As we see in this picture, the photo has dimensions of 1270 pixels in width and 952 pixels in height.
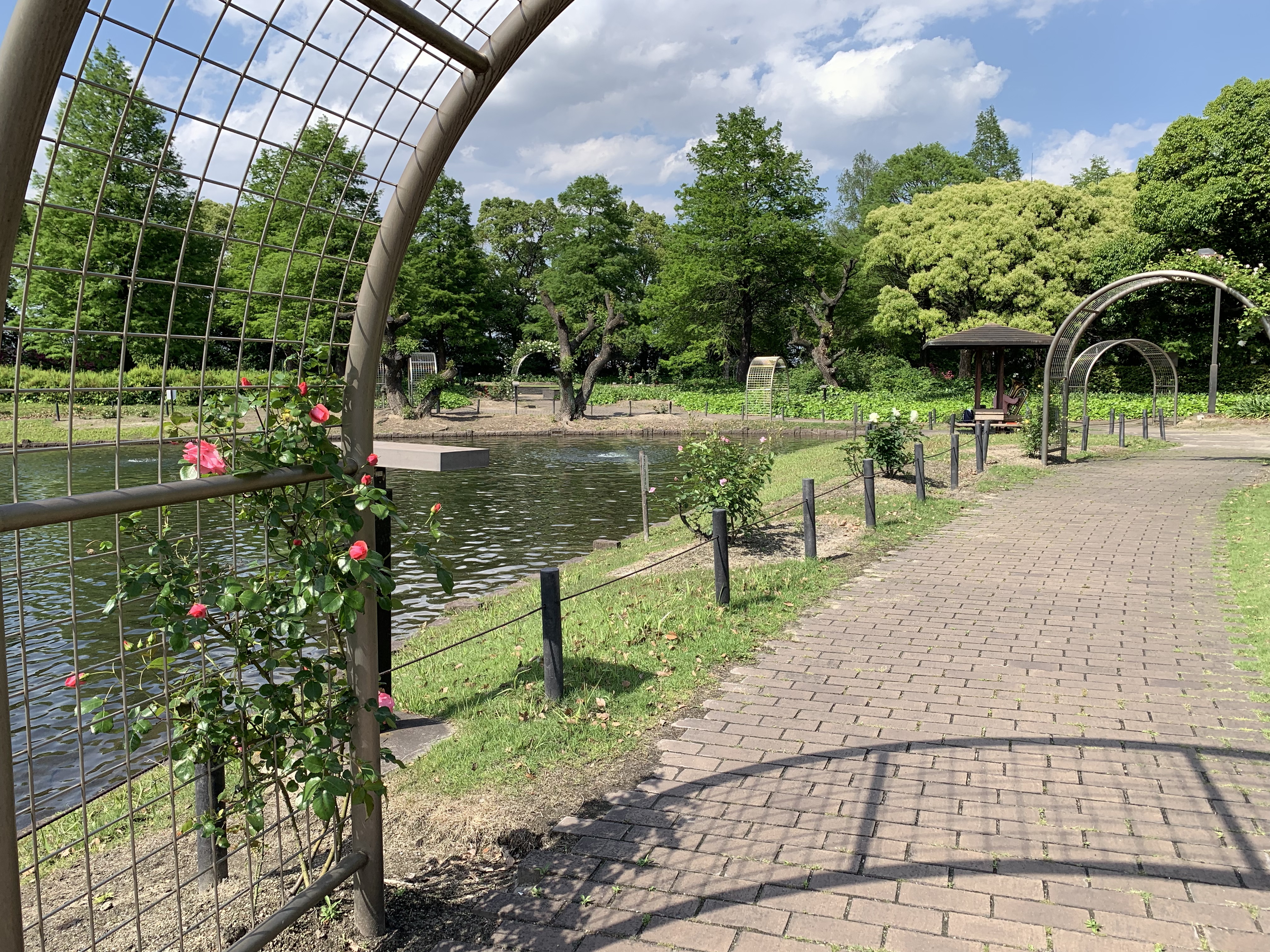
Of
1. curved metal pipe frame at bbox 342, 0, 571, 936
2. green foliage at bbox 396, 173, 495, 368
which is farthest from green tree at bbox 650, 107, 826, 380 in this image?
curved metal pipe frame at bbox 342, 0, 571, 936

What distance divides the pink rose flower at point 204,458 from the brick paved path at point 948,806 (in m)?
1.71

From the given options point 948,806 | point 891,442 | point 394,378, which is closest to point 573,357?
point 394,378

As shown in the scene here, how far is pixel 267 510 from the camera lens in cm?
266

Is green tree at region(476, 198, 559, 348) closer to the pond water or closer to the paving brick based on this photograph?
the pond water

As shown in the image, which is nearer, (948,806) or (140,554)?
(948,806)

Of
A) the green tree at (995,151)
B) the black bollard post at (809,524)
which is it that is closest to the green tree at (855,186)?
the green tree at (995,151)

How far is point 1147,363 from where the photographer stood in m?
30.9

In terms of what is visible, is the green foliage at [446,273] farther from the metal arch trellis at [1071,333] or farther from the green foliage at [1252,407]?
the green foliage at [1252,407]

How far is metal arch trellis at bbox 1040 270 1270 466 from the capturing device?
49.2 feet

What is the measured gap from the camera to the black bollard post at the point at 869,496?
10.2 metres

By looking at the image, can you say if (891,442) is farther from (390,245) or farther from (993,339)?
(993,339)

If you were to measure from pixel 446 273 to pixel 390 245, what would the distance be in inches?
1678

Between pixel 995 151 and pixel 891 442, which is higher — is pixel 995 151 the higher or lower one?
the higher one

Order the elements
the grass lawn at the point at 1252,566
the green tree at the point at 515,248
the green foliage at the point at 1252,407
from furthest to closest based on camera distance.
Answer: the green tree at the point at 515,248 → the green foliage at the point at 1252,407 → the grass lawn at the point at 1252,566
